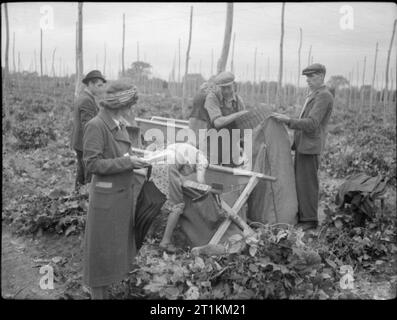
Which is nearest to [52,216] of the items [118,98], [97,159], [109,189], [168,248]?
[168,248]

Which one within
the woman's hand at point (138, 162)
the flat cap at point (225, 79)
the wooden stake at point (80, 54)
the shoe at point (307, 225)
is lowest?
the shoe at point (307, 225)

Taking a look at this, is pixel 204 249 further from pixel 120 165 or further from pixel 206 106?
pixel 206 106

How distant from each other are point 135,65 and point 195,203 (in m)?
35.4

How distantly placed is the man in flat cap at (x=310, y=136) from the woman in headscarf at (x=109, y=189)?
6.39 feet

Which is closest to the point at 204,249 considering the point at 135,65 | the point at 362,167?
the point at 362,167

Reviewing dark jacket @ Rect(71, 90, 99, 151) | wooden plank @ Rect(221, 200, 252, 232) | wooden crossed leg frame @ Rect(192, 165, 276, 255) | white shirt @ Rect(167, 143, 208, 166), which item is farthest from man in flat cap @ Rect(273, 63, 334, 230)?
dark jacket @ Rect(71, 90, 99, 151)

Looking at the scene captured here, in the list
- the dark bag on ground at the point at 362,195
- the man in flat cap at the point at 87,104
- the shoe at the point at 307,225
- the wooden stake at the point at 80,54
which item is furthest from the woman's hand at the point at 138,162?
the wooden stake at the point at 80,54

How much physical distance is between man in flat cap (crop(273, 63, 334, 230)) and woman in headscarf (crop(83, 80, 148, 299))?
195cm

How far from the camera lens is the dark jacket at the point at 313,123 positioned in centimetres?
418

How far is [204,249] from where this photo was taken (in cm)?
324

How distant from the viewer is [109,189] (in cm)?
266

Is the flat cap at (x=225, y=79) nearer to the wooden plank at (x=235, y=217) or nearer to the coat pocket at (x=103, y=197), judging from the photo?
the wooden plank at (x=235, y=217)

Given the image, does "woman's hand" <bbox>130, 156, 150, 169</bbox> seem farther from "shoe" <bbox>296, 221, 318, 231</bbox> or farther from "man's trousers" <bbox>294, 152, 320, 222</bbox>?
"shoe" <bbox>296, 221, 318, 231</bbox>

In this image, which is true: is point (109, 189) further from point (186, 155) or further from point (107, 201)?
point (186, 155)
